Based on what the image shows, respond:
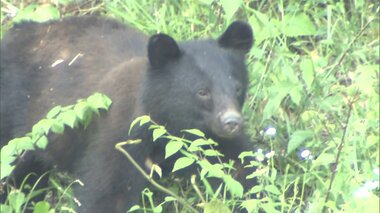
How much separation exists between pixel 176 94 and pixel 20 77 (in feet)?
4.28

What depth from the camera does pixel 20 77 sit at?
777cm

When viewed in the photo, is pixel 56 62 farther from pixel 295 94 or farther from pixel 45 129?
pixel 295 94

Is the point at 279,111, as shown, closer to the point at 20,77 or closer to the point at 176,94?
the point at 176,94

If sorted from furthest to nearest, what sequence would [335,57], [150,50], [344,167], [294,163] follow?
1. [335,57]
2. [294,163]
3. [150,50]
4. [344,167]

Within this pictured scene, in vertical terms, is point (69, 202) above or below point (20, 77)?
below

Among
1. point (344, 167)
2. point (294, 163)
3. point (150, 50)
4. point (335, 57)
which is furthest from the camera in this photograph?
point (335, 57)

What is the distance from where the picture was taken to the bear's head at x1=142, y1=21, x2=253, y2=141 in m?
6.89

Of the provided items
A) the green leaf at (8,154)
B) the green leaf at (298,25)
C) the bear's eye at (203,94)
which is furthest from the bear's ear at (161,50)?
the green leaf at (298,25)

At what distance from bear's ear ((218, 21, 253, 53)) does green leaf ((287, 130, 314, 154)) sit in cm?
64

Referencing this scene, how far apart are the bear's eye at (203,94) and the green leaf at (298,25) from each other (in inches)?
55.1

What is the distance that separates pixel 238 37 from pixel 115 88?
2.68 ft

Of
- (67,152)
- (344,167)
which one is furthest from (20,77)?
(344,167)

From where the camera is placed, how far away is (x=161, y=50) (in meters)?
7.00

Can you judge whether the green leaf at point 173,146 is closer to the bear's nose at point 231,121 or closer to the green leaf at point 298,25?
the bear's nose at point 231,121
